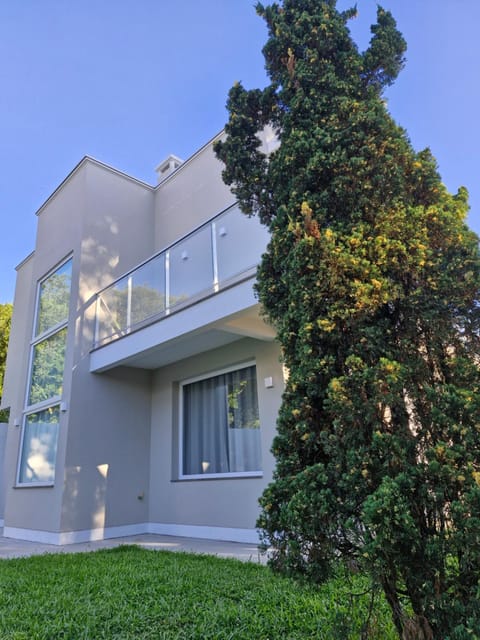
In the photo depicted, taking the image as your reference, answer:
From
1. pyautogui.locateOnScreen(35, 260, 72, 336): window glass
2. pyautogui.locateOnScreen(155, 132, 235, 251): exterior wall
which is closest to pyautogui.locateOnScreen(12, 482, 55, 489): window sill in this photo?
pyautogui.locateOnScreen(35, 260, 72, 336): window glass

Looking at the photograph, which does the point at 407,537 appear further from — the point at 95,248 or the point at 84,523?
the point at 95,248

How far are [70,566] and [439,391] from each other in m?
4.58

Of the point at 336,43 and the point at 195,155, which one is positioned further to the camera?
the point at 195,155

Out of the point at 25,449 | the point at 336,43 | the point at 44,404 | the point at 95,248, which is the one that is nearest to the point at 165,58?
the point at 95,248

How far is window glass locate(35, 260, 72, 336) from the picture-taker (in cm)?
854

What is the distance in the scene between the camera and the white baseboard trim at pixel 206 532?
19.2 ft

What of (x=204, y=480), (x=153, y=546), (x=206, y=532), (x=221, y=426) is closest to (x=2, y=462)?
(x=153, y=546)

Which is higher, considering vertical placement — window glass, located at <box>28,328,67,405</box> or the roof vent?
the roof vent

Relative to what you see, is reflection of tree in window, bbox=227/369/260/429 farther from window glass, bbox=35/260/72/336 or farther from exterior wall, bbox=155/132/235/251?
window glass, bbox=35/260/72/336

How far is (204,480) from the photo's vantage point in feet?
22.2

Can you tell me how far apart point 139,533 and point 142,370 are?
3013 millimetres

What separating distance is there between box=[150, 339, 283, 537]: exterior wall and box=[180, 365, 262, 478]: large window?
0.55 ft

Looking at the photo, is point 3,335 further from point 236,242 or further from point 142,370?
point 236,242

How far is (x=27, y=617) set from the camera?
292 centimetres
